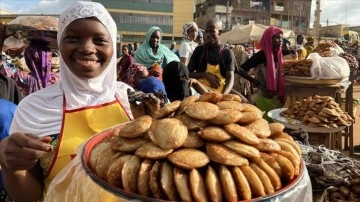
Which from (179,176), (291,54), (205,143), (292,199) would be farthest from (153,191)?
(291,54)

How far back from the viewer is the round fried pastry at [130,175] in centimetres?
85

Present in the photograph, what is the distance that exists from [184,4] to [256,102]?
4433cm

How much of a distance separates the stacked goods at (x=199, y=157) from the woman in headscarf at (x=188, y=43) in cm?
A: 480

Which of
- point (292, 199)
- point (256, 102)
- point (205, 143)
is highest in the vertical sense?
point (205, 143)

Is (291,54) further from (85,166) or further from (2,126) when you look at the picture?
(85,166)

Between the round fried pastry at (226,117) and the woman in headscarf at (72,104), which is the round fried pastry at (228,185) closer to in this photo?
the round fried pastry at (226,117)

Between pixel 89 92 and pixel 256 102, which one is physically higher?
pixel 89 92

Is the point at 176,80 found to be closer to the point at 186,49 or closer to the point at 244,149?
the point at 244,149

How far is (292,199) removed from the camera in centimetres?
86

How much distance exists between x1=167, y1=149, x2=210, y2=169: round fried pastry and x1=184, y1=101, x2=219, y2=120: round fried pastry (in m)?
0.13

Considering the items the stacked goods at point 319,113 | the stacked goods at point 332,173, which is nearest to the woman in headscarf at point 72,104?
the stacked goods at point 332,173

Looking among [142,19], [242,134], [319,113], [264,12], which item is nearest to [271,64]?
[319,113]

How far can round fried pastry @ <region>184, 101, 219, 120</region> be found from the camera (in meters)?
1.00

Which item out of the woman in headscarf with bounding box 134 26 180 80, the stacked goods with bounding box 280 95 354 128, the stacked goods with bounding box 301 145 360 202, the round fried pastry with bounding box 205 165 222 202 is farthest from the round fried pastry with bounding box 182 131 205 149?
the woman in headscarf with bounding box 134 26 180 80
